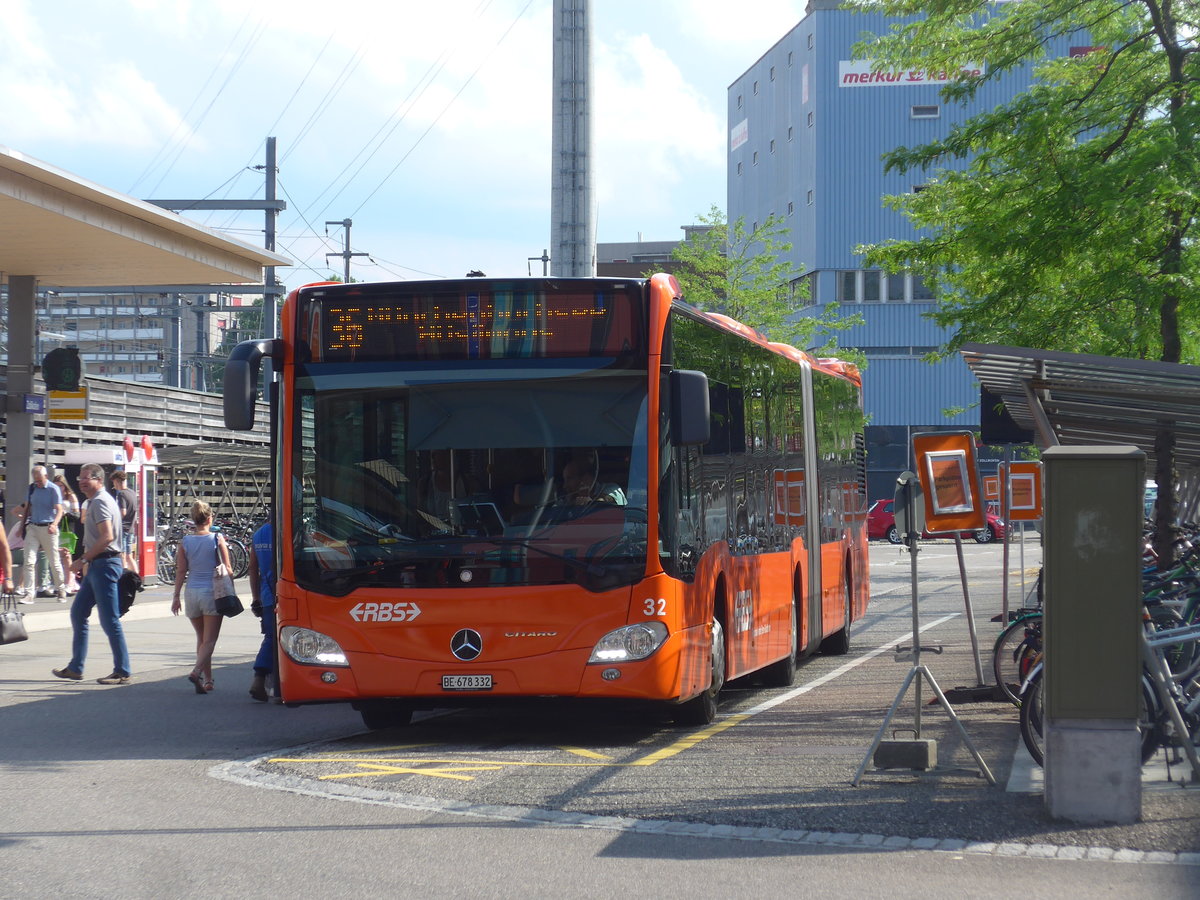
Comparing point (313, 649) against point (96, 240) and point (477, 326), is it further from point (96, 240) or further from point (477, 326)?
point (96, 240)

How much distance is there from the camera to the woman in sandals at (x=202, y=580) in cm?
1333

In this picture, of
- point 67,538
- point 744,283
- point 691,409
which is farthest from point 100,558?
point 744,283

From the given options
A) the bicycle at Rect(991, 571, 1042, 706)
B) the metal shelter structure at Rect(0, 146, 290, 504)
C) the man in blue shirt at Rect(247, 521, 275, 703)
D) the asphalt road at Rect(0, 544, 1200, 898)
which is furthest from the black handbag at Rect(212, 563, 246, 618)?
the metal shelter structure at Rect(0, 146, 290, 504)

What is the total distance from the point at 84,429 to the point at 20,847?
89.3ft

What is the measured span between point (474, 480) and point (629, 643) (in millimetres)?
1361

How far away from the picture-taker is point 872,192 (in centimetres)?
6228

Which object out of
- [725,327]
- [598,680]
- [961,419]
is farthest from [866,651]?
[961,419]

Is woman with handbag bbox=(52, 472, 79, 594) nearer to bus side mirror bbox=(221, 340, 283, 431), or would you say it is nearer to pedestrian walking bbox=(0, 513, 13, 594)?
pedestrian walking bbox=(0, 513, 13, 594)

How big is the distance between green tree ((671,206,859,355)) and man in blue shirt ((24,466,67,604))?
74.0ft

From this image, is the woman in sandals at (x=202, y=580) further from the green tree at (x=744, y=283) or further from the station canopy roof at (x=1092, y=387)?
the green tree at (x=744, y=283)

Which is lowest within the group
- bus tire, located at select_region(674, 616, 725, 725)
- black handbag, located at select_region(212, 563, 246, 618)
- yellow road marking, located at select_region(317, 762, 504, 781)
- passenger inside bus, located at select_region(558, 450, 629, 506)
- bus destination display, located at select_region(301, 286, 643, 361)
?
yellow road marking, located at select_region(317, 762, 504, 781)

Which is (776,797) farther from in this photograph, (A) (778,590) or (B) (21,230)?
(B) (21,230)

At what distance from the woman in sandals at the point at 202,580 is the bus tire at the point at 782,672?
4.68 metres

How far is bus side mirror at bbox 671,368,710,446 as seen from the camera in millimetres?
9914
